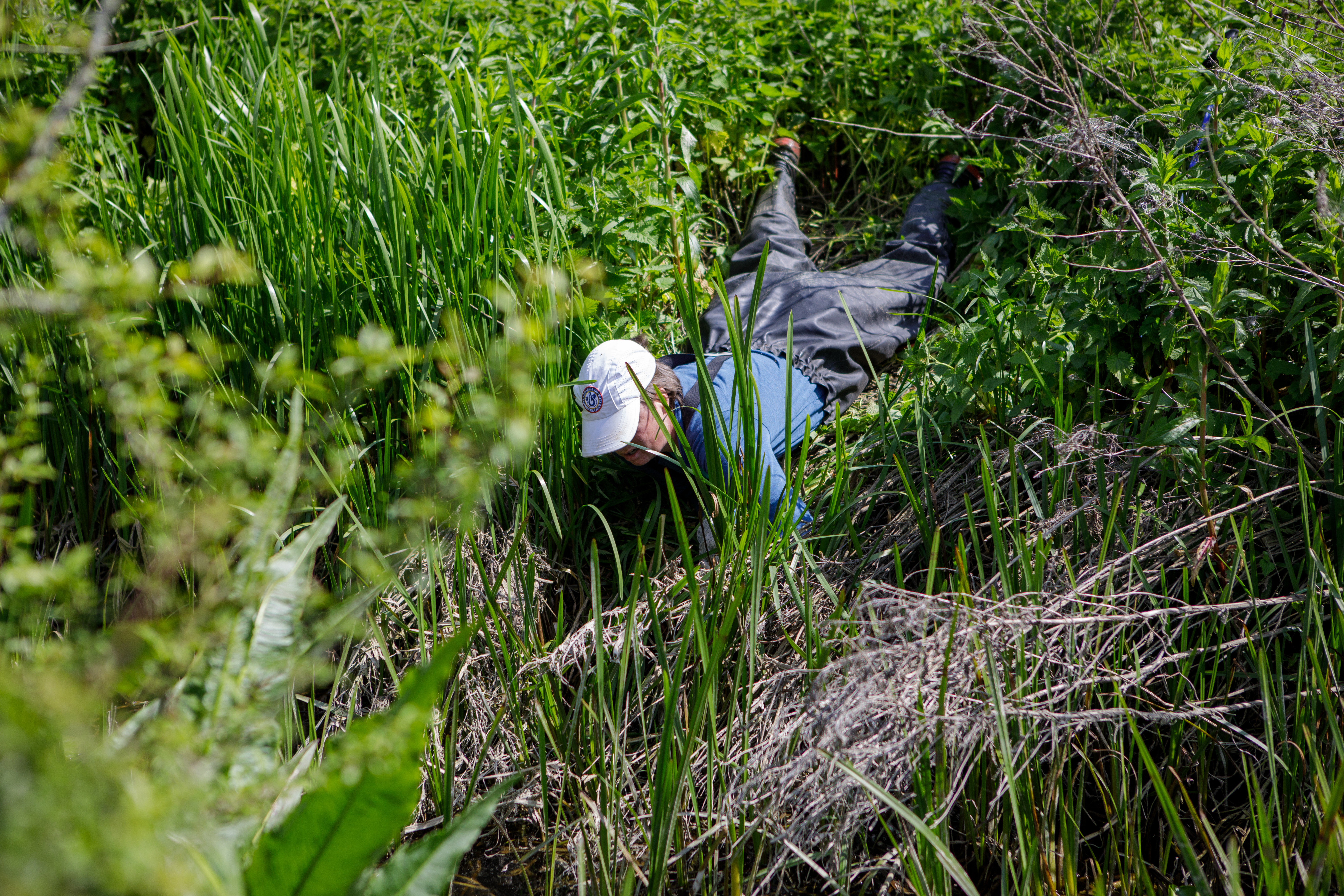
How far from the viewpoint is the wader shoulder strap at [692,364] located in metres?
2.61

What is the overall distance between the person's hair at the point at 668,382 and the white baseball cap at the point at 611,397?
5cm

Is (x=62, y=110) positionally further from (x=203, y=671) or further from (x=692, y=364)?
(x=692, y=364)

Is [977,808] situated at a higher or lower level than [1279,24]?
lower

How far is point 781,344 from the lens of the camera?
3158mm

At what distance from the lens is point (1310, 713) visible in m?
1.63

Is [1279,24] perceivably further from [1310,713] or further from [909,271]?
[1310,713]

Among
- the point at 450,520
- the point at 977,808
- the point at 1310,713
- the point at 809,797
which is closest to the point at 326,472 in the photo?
the point at 450,520

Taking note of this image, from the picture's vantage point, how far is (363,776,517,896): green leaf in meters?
1.28

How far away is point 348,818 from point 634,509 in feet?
4.81

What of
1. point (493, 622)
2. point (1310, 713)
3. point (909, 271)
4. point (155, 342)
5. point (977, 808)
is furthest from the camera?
point (909, 271)

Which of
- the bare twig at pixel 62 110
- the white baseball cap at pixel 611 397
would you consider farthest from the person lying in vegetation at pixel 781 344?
the bare twig at pixel 62 110

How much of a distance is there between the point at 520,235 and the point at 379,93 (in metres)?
0.65

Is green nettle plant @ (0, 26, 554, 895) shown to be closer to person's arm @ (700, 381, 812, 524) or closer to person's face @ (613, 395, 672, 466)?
person's arm @ (700, 381, 812, 524)

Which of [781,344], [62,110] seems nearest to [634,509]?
[781,344]
